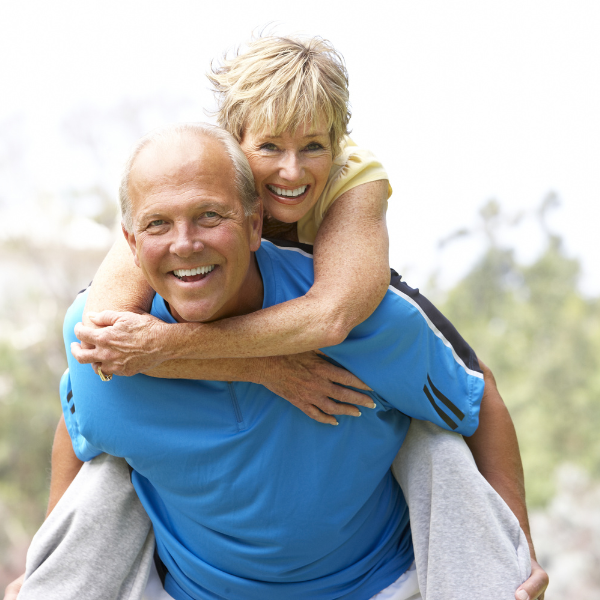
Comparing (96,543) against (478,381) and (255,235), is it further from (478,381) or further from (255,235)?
(478,381)

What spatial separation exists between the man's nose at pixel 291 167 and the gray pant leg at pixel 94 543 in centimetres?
85

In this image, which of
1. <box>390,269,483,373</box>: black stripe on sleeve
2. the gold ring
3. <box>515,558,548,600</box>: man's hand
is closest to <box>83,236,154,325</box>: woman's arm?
the gold ring

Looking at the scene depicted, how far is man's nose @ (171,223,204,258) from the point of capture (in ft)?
4.50

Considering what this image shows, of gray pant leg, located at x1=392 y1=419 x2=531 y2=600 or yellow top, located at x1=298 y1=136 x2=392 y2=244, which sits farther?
yellow top, located at x1=298 y1=136 x2=392 y2=244

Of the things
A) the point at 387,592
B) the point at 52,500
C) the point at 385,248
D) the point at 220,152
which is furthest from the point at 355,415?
the point at 52,500

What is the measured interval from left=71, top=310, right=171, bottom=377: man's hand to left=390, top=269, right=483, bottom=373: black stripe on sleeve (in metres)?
0.55

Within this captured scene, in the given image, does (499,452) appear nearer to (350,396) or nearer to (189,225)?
(350,396)

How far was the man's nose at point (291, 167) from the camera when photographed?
162cm

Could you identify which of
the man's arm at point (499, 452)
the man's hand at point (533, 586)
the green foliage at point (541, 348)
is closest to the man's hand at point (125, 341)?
the man's arm at point (499, 452)

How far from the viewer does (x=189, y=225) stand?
139 centimetres

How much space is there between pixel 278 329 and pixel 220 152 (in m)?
0.40

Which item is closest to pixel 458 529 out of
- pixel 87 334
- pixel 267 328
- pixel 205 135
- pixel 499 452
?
pixel 499 452

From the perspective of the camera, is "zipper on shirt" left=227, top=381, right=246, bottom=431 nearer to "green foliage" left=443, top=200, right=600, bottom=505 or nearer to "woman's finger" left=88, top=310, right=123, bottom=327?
"woman's finger" left=88, top=310, right=123, bottom=327

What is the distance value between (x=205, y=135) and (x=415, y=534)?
1.08m
